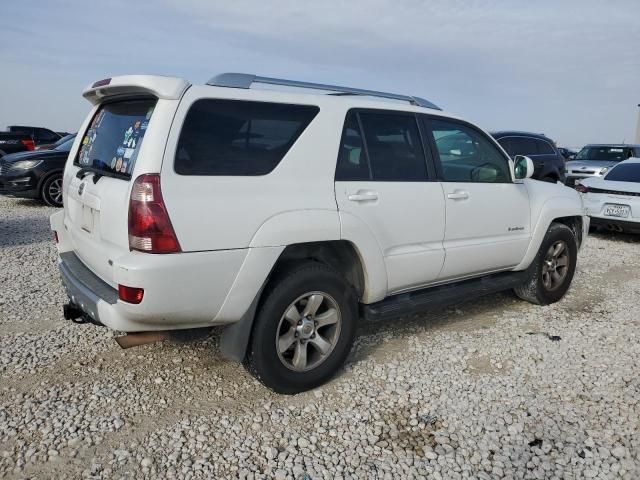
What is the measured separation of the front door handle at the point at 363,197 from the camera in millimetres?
3239

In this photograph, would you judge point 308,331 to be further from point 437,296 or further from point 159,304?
point 437,296

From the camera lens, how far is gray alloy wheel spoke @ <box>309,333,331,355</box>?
3225mm

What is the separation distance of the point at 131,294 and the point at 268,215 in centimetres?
83

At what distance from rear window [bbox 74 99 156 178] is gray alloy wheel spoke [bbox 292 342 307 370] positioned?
142cm

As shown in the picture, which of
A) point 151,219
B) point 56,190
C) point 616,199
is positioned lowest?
point 56,190

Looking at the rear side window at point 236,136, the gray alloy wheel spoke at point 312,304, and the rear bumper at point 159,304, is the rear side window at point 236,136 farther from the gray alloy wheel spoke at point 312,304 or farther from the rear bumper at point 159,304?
the gray alloy wheel spoke at point 312,304

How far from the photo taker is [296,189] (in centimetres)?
301

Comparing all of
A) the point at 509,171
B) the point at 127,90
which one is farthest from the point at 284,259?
the point at 509,171

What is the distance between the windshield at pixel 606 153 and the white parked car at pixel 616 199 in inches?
227

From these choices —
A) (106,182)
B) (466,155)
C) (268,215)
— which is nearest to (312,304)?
(268,215)

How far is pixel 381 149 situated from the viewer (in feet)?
11.5

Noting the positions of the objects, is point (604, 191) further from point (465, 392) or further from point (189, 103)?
point (189, 103)

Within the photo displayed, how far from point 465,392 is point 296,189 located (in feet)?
5.68

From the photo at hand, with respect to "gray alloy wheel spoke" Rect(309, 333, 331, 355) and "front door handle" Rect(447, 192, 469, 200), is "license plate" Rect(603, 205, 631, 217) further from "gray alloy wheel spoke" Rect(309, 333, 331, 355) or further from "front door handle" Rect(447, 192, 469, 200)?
"gray alloy wheel spoke" Rect(309, 333, 331, 355)
